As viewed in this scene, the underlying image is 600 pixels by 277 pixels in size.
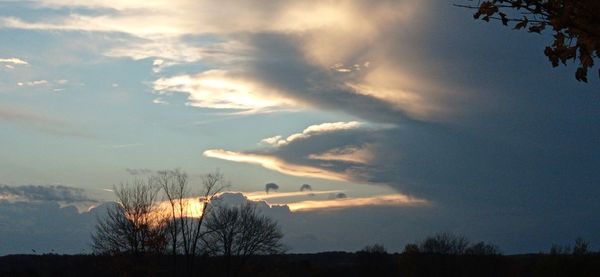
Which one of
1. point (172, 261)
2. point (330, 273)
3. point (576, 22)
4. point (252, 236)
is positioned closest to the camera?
point (576, 22)

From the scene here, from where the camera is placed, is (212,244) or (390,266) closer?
(212,244)

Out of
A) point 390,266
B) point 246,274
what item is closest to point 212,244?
point 246,274

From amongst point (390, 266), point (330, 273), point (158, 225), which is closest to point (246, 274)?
point (158, 225)

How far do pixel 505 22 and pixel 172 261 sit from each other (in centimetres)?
7930

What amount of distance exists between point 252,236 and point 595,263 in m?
38.2

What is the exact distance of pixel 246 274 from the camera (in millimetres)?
88062

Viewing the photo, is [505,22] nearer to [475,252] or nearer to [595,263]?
[595,263]

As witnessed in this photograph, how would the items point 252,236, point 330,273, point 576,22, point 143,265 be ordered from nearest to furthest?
point 576,22 < point 143,265 < point 252,236 < point 330,273

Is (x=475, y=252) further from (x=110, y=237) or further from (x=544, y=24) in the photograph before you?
(x=544, y=24)

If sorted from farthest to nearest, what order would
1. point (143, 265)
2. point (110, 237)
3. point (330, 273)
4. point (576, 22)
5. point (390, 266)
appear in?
1. point (390, 266)
2. point (330, 273)
3. point (110, 237)
4. point (143, 265)
5. point (576, 22)

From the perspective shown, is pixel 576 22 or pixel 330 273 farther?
pixel 330 273

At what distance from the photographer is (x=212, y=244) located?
289ft

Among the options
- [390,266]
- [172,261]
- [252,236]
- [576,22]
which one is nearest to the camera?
[576,22]

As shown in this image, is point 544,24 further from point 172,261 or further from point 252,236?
point 252,236
